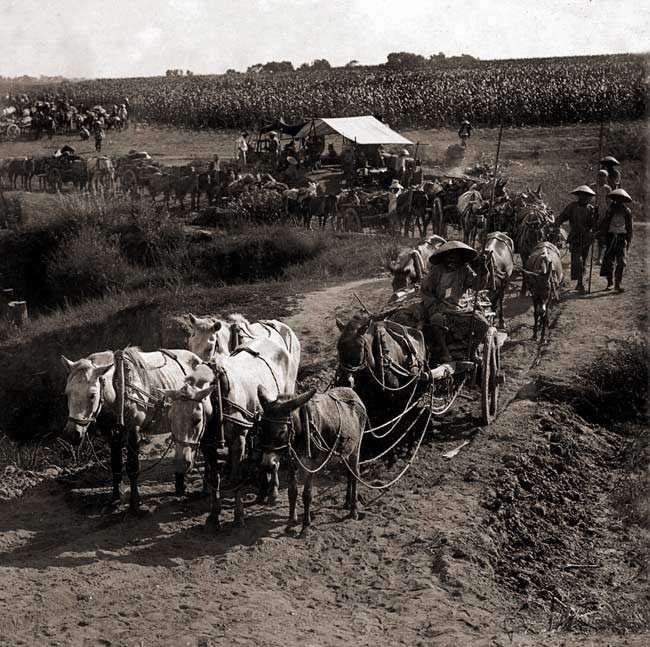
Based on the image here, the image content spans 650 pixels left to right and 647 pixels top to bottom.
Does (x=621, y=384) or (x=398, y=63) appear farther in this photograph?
(x=398, y=63)

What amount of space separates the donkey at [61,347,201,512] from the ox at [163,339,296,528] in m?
→ 0.65

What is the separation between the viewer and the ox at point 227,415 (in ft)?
25.8

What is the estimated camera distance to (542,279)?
45.3 feet

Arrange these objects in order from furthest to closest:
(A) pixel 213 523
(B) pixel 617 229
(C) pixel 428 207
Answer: (C) pixel 428 207, (B) pixel 617 229, (A) pixel 213 523

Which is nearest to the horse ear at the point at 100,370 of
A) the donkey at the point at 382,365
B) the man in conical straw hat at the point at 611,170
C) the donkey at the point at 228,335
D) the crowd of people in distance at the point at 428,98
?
the donkey at the point at 228,335

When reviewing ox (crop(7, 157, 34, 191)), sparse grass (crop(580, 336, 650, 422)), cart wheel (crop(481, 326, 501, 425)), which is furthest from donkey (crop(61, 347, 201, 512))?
ox (crop(7, 157, 34, 191))

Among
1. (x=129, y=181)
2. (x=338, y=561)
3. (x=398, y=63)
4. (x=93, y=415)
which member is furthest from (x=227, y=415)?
(x=398, y=63)

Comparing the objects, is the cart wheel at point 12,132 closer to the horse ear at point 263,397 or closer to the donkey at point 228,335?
the donkey at point 228,335

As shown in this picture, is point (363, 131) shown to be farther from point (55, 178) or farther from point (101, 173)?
point (55, 178)

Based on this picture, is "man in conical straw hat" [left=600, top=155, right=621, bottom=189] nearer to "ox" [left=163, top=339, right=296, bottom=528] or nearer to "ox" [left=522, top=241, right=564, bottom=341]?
"ox" [left=522, top=241, right=564, bottom=341]

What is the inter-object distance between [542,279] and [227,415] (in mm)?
7295

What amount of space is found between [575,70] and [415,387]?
51438mm

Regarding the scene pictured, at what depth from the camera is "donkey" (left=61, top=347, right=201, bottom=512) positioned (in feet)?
27.9

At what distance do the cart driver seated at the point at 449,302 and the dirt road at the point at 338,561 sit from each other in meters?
1.25
